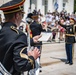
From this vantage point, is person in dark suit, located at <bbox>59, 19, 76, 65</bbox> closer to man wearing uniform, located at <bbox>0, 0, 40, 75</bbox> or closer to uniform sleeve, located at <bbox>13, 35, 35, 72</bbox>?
man wearing uniform, located at <bbox>0, 0, 40, 75</bbox>

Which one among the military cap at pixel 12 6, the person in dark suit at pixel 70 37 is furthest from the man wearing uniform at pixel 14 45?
the person in dark suit at pixel 70 37

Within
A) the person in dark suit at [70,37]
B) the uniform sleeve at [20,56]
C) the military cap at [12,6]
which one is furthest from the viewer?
the person in dark suit at [70,37]

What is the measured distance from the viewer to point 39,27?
795 centimetres

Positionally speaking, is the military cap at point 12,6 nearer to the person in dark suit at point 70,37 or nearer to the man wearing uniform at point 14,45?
the man wearing uniform at point 14,45

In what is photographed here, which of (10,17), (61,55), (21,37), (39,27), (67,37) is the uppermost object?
(10,17)

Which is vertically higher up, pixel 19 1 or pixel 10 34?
pixel 19 1

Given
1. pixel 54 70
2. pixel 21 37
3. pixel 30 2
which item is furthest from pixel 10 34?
pixel 30 2

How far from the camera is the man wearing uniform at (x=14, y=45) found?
9.61 ft

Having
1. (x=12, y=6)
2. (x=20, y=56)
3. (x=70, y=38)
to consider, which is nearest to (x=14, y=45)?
(x=20, y=56)

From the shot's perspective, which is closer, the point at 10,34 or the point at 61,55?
the point at 10,34

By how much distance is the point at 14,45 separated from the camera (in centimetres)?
294

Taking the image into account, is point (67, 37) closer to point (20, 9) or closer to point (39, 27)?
point (39, 27)

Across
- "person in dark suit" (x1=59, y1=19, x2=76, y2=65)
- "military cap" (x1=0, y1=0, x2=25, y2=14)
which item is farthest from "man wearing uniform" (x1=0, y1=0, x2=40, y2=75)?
"person in dark suit" (x1=59, y1=19, x2=76, y2=65)

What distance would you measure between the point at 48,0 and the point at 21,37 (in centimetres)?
3179
